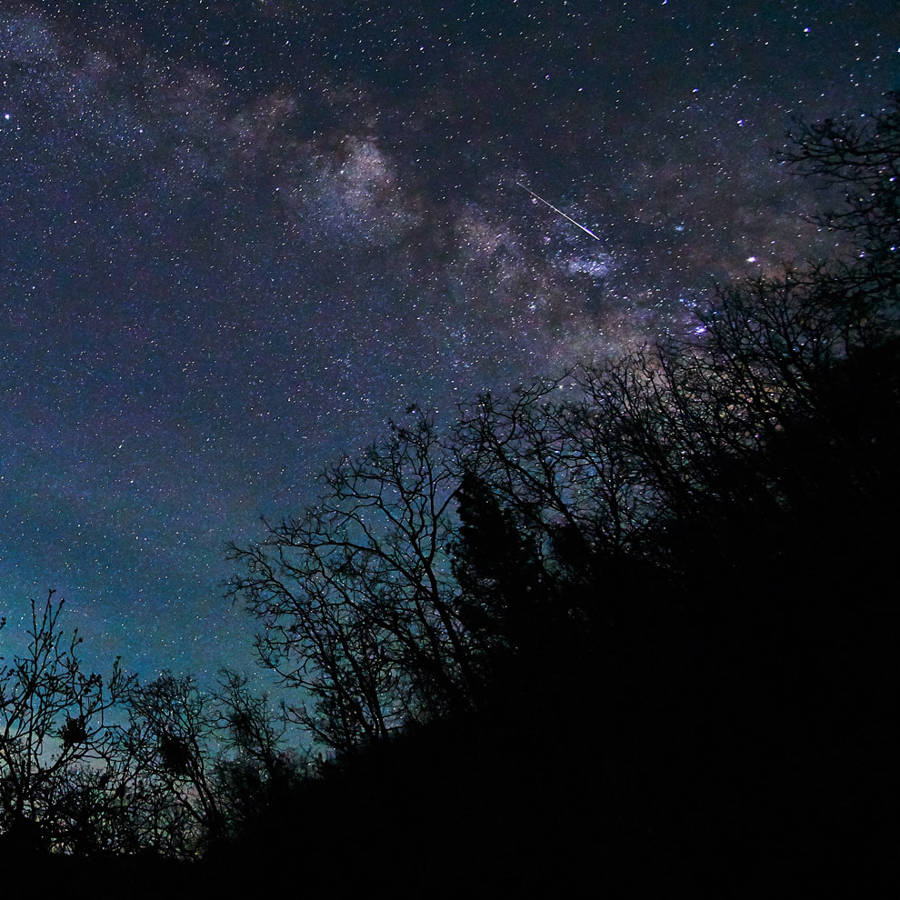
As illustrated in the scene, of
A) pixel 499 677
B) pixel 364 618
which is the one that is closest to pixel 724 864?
pixel 499 677

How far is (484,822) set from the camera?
6.50 m

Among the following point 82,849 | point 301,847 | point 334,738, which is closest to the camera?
point 82,849

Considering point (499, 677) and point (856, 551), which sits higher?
point (499, 677)

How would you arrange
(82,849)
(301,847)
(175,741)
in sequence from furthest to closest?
1. (175,741)
2. (301,847)
3. (82,849)

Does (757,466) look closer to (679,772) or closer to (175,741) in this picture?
(679,772)

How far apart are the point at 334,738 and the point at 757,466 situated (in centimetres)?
1569

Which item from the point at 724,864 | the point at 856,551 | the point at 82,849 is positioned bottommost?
the point at 724,864

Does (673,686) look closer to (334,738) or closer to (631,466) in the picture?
(631,466)

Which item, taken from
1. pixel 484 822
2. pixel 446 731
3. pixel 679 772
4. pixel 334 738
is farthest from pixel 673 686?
pixel 334 738

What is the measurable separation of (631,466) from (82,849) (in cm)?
1557

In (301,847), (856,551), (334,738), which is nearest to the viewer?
(856,551)

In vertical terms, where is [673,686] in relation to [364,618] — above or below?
below

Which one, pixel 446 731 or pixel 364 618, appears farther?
pixel 364 618

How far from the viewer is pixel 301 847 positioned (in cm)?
984
